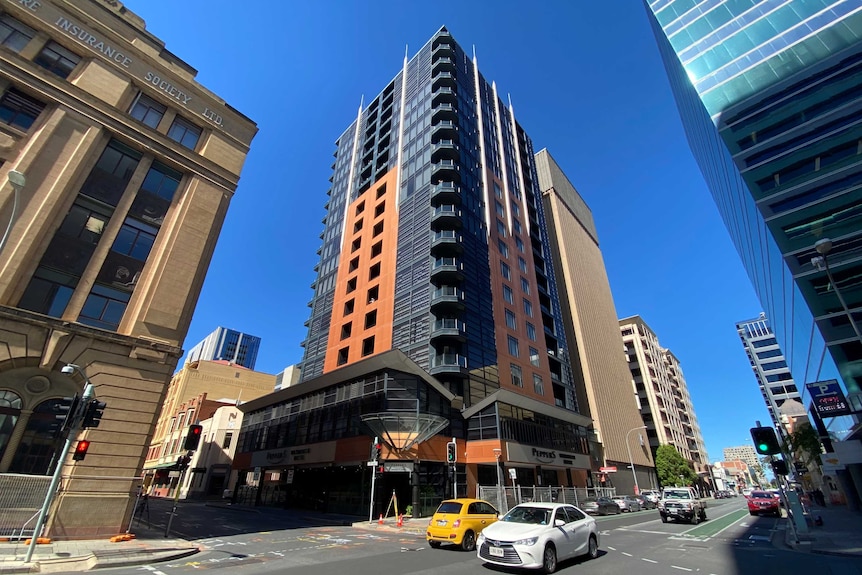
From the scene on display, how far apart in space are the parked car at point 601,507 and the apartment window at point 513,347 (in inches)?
638

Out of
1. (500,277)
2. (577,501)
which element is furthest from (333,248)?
(577,501)

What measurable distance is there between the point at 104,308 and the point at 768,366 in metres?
164

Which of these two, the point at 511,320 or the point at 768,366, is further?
the point at 768,366

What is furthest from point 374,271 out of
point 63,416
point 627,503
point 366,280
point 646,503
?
point 646,503

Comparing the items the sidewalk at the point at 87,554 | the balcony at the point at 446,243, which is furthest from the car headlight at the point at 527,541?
the balcony at the point at 446,243

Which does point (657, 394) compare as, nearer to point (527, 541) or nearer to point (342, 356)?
point (342, 356)

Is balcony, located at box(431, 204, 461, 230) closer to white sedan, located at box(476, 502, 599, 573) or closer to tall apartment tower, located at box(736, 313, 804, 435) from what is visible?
white sedan, located at box(476, 502, 599, 573)

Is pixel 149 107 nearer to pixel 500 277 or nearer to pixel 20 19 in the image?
pixel 20 19

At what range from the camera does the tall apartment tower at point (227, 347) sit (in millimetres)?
181125

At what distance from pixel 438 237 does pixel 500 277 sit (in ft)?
35.3

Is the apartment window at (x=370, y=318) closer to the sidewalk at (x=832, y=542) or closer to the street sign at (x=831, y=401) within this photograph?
the sidewalk at (x=832, y=542)

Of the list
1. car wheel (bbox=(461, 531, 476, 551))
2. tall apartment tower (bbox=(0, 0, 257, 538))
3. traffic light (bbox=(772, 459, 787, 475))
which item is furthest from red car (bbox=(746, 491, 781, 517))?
tall apartment tower (bbox=(0, 0, 257, 538))

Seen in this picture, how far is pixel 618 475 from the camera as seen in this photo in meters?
55.7

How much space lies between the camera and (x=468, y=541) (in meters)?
13.9
